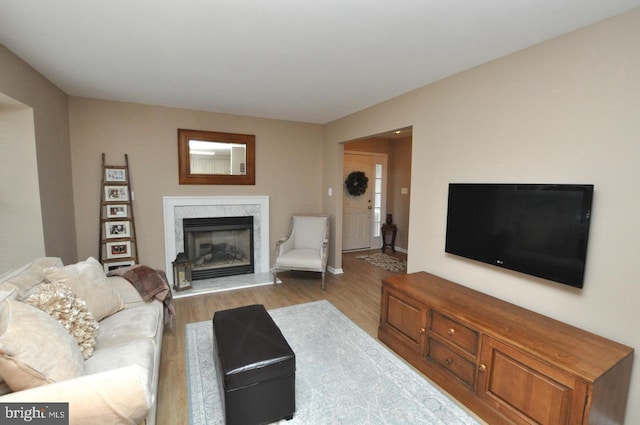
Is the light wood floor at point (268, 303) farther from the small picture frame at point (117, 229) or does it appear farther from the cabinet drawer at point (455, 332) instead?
the small picture frame at point (117, 229)

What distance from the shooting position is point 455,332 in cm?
195

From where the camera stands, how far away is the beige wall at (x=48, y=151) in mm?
2289

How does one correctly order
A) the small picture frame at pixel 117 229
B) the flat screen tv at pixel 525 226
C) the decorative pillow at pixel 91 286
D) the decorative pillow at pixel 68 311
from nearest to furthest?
the decorative pillow at pixel 68 311
the flat screen tv at pixel 525 226
the decorative pillow at pixel 91 286
the small picture frame at pixel 117 229

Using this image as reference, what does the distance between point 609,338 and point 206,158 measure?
4.40 m

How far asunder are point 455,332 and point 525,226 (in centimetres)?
91

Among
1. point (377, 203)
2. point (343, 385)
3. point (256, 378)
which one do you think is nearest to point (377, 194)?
point (377, 203)

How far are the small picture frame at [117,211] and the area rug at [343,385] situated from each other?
183 cm

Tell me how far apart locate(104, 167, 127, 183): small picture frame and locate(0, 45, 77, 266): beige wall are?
36 cm

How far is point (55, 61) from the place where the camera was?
7.86 ft

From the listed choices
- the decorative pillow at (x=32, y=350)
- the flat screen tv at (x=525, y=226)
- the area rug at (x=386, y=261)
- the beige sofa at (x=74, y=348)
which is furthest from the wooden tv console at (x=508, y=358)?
the area rug at (x=386, y=261)

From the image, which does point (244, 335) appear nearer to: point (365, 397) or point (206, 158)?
point (365, 397)

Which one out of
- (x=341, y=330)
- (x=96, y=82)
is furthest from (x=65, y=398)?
(x=96, y=82)

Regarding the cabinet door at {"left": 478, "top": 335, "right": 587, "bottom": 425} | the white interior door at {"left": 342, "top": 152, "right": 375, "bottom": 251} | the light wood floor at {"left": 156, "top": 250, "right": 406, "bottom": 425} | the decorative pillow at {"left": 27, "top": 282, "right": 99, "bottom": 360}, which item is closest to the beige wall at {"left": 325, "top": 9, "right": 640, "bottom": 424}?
the cabinet door at {"left": 478, "top": 335, "right": 587, "bottom": 425}

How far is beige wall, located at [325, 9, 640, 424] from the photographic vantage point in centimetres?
161
